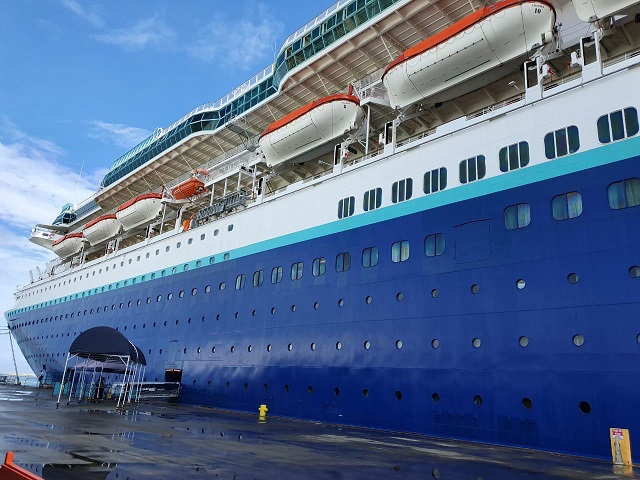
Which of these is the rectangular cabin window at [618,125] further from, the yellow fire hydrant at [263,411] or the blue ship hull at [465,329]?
the yellow fire hydrant at [263,411]

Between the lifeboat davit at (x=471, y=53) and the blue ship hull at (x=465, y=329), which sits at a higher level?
the lifeboat davit at (x=471, y=53)

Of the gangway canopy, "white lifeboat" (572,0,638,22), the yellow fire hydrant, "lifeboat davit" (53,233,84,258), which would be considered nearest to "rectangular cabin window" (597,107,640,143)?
"white lifeboat" (572,0,638,22)

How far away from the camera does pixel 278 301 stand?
16000 mm

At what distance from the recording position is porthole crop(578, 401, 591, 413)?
8.87 m

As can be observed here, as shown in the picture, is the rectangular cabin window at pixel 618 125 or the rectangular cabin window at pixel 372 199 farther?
the rectangular cabin window at pixel 372 199

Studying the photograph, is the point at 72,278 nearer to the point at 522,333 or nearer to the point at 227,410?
the point at 227,410

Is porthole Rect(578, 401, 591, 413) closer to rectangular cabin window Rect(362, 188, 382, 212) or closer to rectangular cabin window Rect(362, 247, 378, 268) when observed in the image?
rectangular cabin window Rect(362, 247, 378, 268)

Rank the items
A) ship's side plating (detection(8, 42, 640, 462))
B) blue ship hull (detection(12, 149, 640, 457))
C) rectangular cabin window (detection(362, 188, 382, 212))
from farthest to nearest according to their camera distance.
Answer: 1. rectangular cabin window (detection(362, 188, 382, 212))
2. ship's side plating (detection(8, 42, 640, 462))
3. blue ship hull (detection(12, 149, 640, 457))

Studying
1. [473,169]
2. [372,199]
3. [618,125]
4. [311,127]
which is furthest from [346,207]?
[618,125]

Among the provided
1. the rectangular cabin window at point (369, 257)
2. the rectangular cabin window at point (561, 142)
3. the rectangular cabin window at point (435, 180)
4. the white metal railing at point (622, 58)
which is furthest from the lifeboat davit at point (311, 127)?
the white metal railing at point (622, 58)

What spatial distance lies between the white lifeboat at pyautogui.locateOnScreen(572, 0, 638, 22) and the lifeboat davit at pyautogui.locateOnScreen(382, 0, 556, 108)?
66cm

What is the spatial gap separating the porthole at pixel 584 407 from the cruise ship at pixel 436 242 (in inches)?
0.8

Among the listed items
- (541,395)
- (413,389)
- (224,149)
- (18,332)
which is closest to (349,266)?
(413,389)

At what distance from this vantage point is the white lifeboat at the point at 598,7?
11.1m
